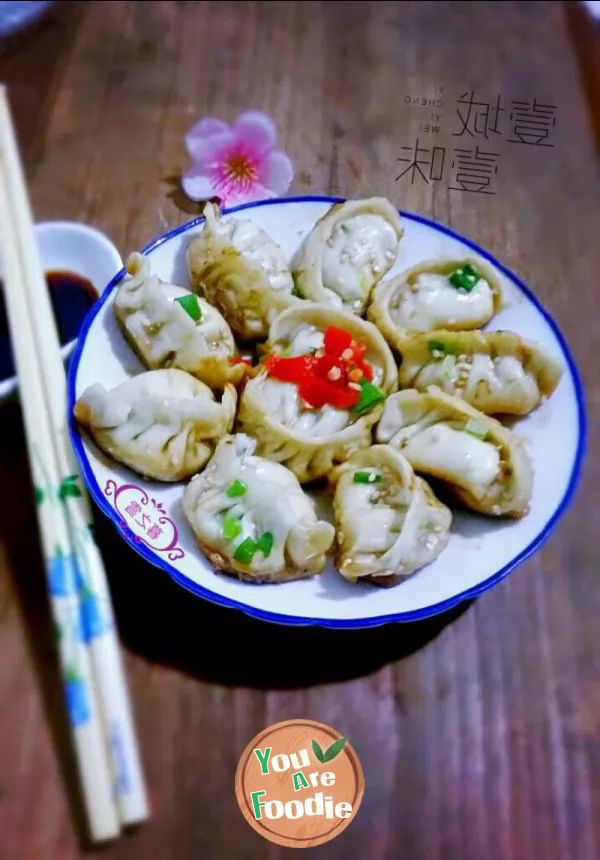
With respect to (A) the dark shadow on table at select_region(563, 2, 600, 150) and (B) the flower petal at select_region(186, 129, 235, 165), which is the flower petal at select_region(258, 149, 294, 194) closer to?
(B) the flower petal at select_region(186, 129, 235, 165)

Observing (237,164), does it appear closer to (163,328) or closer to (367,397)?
(163,328)

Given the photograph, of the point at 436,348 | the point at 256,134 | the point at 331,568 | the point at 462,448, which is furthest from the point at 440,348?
the point at 256,134

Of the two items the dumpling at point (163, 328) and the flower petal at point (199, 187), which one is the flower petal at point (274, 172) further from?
the dumpling at point (163, 328)

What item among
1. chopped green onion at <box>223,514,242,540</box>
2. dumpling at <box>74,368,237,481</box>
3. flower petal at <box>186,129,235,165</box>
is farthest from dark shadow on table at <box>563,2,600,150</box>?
chopped green onion at <box>223,514,242,540</box>

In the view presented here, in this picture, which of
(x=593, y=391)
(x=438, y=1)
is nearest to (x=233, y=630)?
(x=593, y=391)

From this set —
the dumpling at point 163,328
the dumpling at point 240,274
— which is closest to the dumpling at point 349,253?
the dumpling at point 240,274

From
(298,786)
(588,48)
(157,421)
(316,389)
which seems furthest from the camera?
(588,48)
